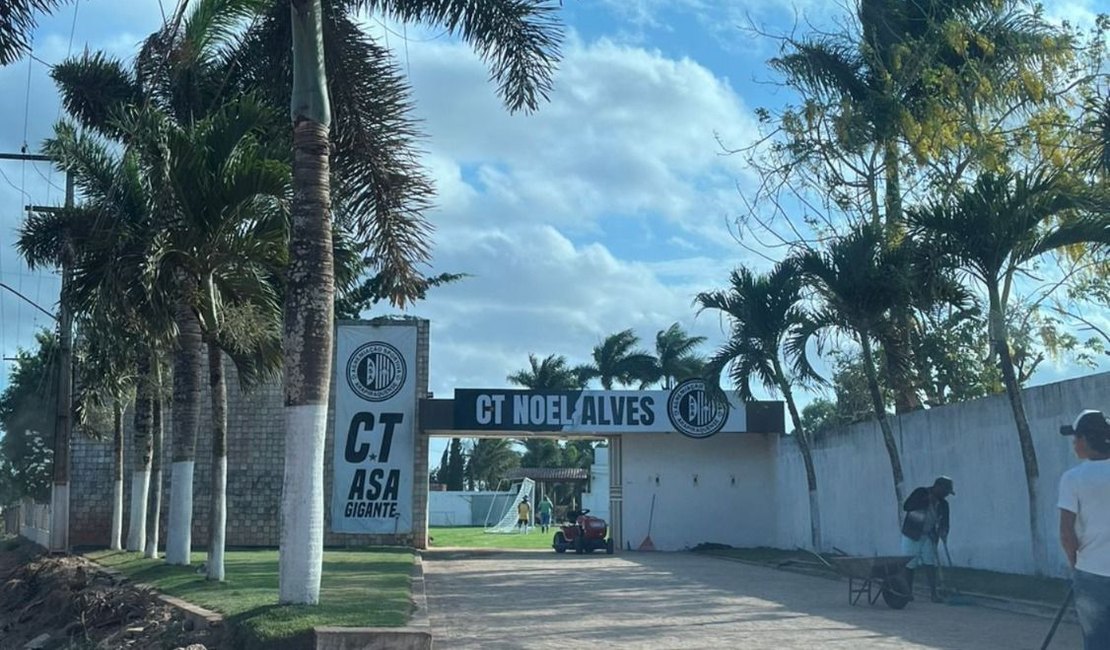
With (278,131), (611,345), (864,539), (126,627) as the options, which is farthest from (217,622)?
(611,345)

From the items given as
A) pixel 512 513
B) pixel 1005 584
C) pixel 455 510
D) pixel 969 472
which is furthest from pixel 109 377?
pixel 455 510

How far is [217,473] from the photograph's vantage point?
16938mm

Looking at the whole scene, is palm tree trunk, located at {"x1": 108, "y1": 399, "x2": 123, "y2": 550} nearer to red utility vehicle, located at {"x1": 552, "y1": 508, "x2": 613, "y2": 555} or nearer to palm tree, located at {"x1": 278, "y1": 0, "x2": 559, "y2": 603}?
red utility vehicle, located at {"x1": 552, "y1": 508, "x2": 613, "y2": 555}

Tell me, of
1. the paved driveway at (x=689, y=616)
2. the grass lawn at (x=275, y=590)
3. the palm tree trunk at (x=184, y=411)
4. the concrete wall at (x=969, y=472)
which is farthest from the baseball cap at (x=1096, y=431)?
the palm tree trunk at (x=184, y=411)

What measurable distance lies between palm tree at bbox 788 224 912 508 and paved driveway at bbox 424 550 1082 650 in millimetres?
4175

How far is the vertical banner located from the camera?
30.0 m

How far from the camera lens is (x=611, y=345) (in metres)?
64.1

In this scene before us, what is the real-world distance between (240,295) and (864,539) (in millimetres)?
14443

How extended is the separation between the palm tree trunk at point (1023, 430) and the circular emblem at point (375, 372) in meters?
16.6

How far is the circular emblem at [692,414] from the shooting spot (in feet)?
105

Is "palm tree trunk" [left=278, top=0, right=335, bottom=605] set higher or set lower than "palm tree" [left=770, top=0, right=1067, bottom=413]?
lower

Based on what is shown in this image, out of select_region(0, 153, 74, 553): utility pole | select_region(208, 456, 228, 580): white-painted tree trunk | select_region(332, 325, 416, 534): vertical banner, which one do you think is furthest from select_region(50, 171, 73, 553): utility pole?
select_region(208, 456, 228, 580): white-painted tree trunk

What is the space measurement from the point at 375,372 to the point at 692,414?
8395mm

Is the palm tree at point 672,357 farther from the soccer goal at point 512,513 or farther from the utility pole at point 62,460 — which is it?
the utility pole at point 62,460
